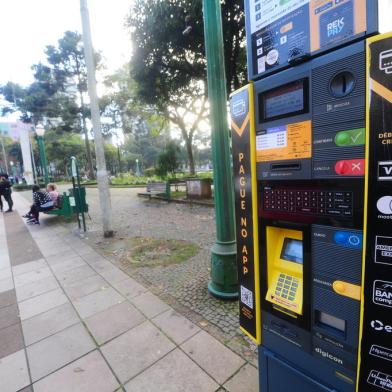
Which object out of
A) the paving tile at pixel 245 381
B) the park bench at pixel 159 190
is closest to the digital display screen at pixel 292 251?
the paving tile at pixel 245 381

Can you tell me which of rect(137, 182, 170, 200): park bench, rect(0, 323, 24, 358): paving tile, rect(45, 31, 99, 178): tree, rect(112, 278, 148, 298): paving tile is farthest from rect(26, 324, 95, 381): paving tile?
rect(45, 31, 99, 178): tree

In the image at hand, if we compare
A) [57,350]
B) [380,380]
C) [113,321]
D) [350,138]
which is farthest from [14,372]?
[350,138]

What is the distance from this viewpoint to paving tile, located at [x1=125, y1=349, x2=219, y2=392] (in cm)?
196

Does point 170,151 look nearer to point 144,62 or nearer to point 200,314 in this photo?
point 144,62

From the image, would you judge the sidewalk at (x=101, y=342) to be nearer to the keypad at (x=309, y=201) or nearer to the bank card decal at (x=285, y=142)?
the keypad at (x=309, y=201)

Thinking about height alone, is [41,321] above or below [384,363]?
below

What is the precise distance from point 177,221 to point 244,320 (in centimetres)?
585

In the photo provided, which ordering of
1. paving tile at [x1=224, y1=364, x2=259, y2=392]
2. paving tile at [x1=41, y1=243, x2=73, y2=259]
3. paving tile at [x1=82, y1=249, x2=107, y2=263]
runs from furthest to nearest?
paving tile at [x1=41, y1=243, x2=73, y2=259]
paving tile at [x1=82, y1=249, x2=107, y2=263]
paving tile at [x1=224, y1=364, x2=259, y2=392]

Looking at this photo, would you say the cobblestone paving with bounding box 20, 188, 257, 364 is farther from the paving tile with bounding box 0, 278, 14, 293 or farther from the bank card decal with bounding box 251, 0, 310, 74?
the bank card decal with bounding box 251, 0, 310, 74

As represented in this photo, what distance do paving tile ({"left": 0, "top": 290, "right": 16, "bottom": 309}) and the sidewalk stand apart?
15mm

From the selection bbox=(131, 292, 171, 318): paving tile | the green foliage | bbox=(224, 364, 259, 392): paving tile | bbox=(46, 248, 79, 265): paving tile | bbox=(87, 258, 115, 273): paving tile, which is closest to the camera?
bbox=(224, 364, 259, 392): paving tile

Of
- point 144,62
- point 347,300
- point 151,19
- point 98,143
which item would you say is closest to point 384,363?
point 347,300

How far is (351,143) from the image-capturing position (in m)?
1.00

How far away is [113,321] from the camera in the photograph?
284 cm
